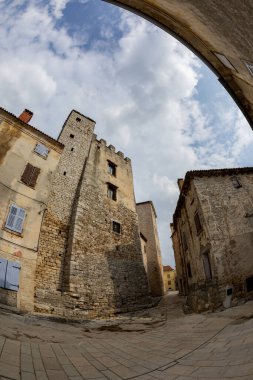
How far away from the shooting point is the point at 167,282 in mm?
59594

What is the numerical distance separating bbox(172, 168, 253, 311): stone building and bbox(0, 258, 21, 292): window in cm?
842

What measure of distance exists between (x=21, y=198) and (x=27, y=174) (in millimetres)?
1475

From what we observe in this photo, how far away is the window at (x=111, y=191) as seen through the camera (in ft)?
56.6

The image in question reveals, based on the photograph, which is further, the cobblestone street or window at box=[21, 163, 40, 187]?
window at box=[21, 163, 40, 187]

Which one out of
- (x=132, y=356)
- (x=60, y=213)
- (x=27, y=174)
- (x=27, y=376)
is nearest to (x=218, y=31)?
(x=27, y=376)

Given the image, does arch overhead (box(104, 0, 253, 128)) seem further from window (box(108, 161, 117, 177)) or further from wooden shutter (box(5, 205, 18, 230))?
window (box(108, 161, 117, 177))

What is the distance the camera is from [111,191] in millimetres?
17641

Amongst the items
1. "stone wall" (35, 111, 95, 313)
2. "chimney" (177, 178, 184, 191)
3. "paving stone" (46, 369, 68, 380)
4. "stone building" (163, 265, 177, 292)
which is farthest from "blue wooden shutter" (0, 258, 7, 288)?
"stone building" (163, 265, 177, 292)

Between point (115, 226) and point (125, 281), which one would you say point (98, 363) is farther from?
point (115, 226)

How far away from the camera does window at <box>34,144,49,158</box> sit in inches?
494

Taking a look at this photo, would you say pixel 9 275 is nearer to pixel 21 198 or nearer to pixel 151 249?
pixel 21 198

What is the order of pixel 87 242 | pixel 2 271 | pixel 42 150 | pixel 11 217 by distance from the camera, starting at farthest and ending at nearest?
→ pixel 87 242 → pixel 42 150 → pixel 11 217 → pixel 2 271

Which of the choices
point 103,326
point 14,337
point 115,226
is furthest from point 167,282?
point 14,337

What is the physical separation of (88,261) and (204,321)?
22.5 ft
